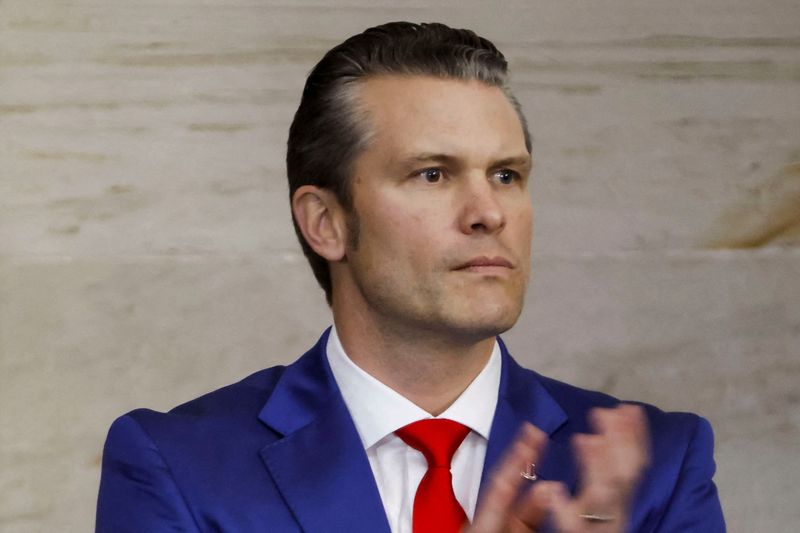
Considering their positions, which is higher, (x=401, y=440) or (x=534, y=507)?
(x=534, y=507)

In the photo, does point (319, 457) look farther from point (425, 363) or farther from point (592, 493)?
point (592, 493)

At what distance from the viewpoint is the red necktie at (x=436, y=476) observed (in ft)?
8.03

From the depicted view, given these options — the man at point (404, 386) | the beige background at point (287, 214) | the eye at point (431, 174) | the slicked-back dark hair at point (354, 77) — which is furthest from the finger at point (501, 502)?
the beige background at point (287, 214)

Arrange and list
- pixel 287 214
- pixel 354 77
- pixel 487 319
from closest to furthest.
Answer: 1. pixel 487 319
2. pixel 354 77
3. pixel 287 214

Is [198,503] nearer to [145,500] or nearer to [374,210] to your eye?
[145,500]

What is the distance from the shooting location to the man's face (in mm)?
2480

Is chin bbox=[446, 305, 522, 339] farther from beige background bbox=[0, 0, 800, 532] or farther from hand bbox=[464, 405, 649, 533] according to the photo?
beige background bbox=[0, 0, 800, 532]

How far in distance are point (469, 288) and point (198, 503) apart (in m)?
0.50

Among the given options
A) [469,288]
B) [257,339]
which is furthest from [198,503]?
[257,339]

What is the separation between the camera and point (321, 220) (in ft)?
9.00

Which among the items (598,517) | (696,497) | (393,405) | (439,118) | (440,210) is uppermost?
(439,118)

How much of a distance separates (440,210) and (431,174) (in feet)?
0.23

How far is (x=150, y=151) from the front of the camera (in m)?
3.44

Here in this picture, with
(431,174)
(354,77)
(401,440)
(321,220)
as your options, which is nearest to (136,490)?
(401,440)
